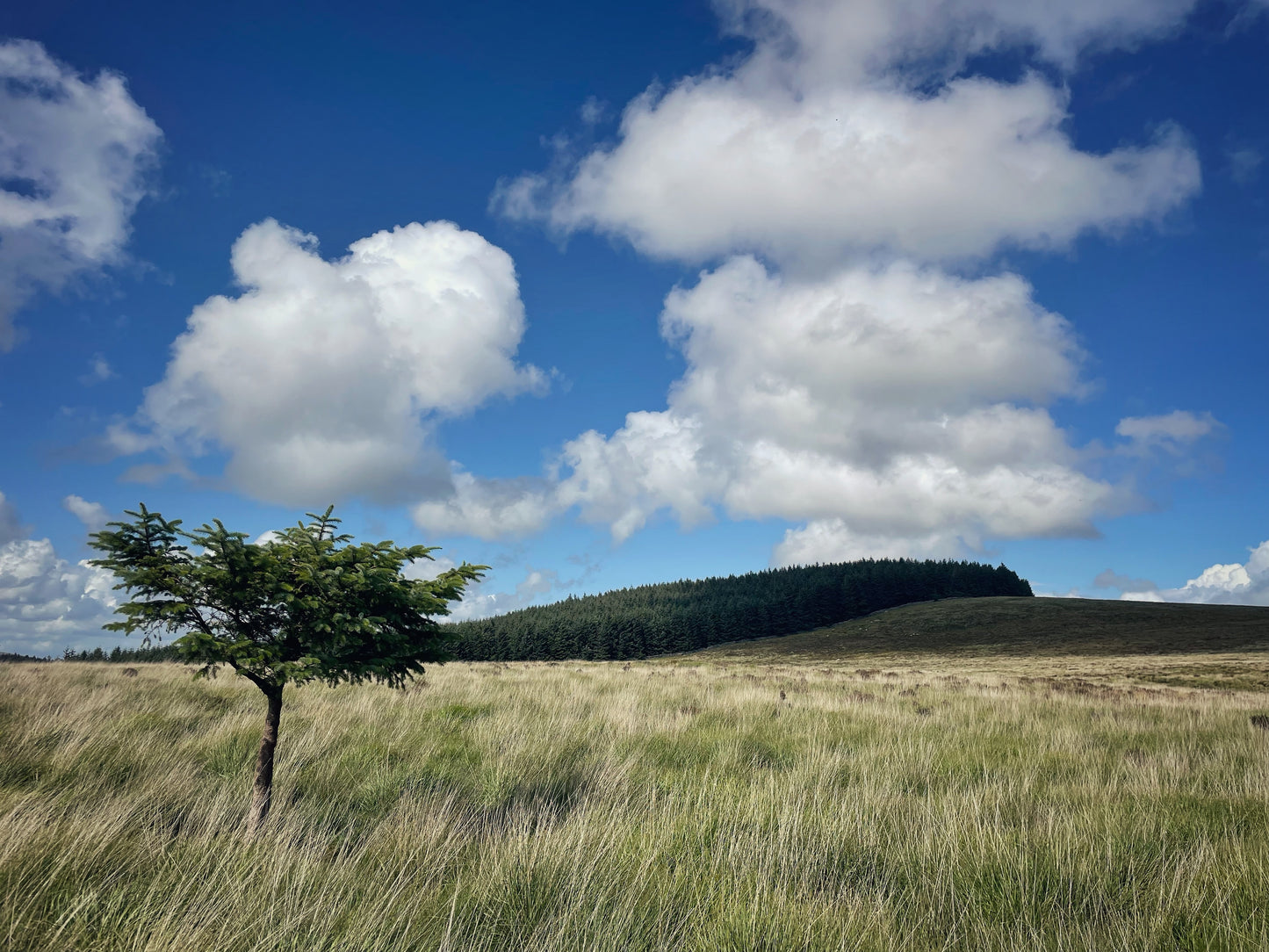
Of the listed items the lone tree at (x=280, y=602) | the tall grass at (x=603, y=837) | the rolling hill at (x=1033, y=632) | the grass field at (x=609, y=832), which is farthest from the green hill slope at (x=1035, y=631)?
the lone tree at (x=280, y=602)

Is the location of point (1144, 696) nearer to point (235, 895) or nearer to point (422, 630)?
point (422, 630)

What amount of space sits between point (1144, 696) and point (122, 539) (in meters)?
21.6

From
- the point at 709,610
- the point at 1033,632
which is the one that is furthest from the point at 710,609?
the point at 1033,632

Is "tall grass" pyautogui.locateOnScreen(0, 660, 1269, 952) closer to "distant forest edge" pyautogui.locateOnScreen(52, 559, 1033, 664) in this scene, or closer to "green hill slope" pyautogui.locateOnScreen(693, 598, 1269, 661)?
"green hill slope" pyautogui.locateOnScreen(693, 598, 1269, 661)

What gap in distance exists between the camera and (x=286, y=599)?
450cm

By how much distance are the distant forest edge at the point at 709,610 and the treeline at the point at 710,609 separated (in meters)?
0.15

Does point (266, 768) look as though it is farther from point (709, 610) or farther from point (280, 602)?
point (709, 610)

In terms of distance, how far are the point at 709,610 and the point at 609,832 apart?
10030 cm

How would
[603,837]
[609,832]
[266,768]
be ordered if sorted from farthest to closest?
[266,768] < [609,832] < [603,837]

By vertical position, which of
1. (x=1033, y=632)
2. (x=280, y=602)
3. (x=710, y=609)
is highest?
(x=280, y=602)

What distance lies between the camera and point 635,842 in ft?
14.0

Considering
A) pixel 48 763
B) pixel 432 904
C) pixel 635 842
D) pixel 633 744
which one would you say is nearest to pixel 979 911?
pixel 635 842

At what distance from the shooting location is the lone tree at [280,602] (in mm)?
4410

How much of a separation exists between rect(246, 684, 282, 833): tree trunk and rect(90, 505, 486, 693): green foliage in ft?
0.54
